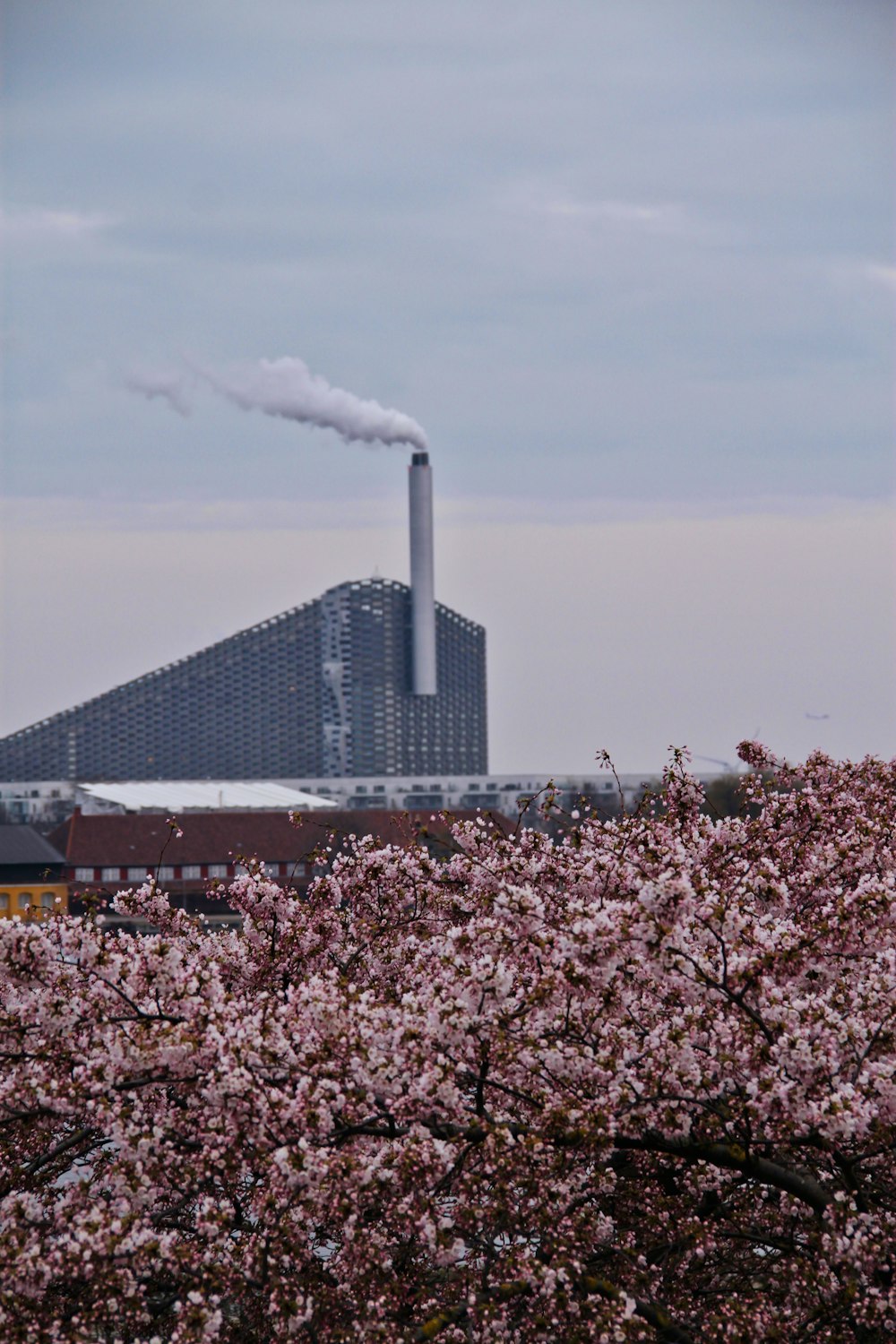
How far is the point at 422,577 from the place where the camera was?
166750 millimetres

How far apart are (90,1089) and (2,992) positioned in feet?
2.73

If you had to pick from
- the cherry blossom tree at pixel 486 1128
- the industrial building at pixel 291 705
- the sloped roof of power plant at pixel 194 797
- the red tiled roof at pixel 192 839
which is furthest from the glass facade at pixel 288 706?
the cherry blossom tree at pixel 486 1128

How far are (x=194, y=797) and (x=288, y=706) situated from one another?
89.4m

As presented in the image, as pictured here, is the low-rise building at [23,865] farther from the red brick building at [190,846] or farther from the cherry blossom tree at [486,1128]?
the cherry blossom tree at [486,1128]

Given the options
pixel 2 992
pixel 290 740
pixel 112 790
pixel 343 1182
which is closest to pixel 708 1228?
pixel 343 1182

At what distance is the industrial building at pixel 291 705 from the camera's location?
17788cm

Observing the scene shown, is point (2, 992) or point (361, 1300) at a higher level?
point (2, 992)

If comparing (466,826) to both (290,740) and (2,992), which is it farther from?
(290,740)

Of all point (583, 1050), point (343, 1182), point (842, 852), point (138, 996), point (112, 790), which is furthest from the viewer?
point (112, 790)

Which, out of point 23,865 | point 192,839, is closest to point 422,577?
point 192,839

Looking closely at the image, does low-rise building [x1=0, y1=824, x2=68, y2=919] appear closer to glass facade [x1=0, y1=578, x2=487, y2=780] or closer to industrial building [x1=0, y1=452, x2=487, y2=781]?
industrial building [x1=0, y1=452, x2=487, y2=781]

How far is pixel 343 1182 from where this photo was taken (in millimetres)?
4934

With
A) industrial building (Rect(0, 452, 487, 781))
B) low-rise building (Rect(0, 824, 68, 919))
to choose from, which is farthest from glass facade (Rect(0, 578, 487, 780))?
low-rise building (Rect(0, 824, 68, 919))

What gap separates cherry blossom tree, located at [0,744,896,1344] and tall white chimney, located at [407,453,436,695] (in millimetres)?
145701
